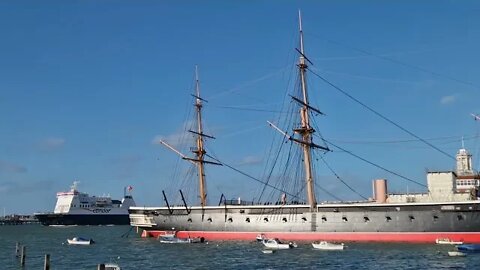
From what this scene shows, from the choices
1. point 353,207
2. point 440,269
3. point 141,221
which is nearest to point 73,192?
point 141,221

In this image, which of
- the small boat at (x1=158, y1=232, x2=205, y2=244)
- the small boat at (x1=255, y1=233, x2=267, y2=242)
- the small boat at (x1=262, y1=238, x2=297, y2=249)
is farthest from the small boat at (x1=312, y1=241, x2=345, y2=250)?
the small boat at (x1=158, y1=232, x2=205, y2=244)

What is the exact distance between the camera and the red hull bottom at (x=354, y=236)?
→ 57812 millimetres

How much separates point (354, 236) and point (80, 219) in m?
139

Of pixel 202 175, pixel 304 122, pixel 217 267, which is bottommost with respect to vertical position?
pixel 217 267

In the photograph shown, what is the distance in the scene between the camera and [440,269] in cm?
3994

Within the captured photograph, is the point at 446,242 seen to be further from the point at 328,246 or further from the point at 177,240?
the point at 177,240

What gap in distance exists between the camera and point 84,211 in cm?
18475

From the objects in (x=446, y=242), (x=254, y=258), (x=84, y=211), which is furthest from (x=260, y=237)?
(x=84, y=211)

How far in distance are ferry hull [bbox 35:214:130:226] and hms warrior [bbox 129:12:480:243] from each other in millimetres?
106077

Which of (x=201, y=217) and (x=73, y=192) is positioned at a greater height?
(x=73, y=192)

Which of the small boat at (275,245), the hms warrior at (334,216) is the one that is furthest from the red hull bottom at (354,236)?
the small boat at (275,245)

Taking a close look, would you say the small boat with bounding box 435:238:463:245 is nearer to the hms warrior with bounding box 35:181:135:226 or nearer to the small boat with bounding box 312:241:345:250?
the small boat with bounding box 312:241:345:250

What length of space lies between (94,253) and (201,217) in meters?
17.2

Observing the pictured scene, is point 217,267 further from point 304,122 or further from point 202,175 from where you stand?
point 202,175
